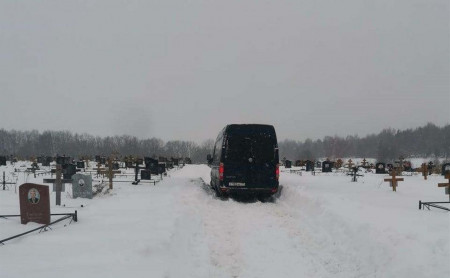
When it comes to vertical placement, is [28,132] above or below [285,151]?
above

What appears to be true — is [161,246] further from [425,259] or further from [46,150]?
[46,150]

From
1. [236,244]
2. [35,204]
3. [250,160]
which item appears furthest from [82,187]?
[236,244]

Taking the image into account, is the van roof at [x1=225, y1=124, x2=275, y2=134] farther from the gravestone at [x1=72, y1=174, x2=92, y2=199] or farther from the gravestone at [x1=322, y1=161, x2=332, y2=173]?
the gravestone at [x1=322, y1=161, x2=332, y2=173]

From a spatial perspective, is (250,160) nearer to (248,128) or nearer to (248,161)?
(248,161)

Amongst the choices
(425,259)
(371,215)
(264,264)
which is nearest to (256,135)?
(371,215)

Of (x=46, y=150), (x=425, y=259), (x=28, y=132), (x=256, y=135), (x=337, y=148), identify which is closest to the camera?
(x=425, y=259)

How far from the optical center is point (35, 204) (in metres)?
9.08

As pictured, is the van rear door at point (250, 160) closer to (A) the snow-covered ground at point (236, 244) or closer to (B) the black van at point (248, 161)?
(B) the black van at point (248, 161)

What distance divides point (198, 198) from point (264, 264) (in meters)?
7.94

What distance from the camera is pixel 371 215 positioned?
29.8 ft

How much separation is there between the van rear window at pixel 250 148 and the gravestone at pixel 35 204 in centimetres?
654

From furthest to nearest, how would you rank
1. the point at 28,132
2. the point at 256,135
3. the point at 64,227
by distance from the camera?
the point at 28,132, the point at 256,135, the point at 64,227

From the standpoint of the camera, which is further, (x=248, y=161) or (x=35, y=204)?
(x=248, y=161)

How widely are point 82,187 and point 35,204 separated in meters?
6.03
